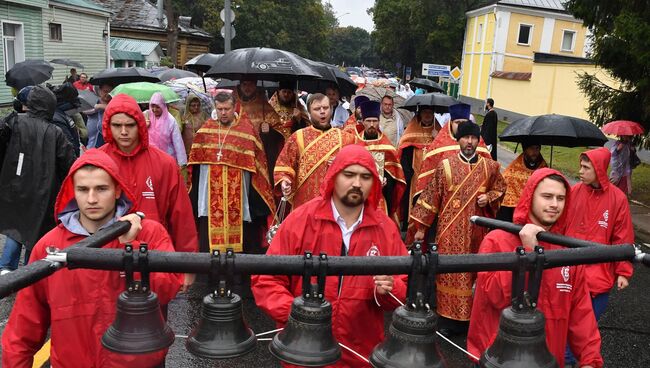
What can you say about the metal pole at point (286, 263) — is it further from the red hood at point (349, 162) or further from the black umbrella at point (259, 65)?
the black umbrella at point (259, 65)

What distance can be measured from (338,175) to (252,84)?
4988mm

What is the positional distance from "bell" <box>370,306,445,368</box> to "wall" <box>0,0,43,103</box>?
854 inches

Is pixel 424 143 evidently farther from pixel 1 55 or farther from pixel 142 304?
pixel 1 55

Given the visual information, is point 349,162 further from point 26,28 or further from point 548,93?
point 548,93

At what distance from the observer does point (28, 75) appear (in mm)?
8805

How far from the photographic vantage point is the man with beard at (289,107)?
8.30 meters

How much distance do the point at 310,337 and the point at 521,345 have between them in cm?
62

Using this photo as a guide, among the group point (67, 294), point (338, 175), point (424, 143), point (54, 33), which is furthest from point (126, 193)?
point (54, 33)

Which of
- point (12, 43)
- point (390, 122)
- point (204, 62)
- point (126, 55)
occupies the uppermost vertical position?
point (126, 55)

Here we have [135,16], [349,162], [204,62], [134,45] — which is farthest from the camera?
[135,16]

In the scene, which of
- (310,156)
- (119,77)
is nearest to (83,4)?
(119,77)

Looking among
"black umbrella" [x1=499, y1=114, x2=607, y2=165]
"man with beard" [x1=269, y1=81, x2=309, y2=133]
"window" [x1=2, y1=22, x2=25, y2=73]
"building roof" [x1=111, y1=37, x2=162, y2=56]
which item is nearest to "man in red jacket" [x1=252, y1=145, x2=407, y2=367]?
"black umbrella" [x1=499, y1=114, x2=607, y2=165]

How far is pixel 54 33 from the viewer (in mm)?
24719

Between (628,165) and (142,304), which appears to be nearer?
(142,304)
